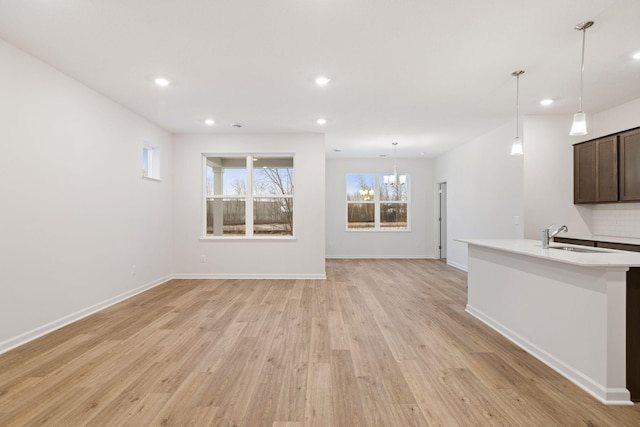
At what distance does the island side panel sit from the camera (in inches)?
81.5

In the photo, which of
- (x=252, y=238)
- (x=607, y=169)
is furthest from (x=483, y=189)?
(x=252, y=238)

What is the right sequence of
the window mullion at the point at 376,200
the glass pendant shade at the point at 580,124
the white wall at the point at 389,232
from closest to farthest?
the glass pendant shade at the point at 580,124 → the white wall at the point at 389,232 → the window mullion at the point at 376,200

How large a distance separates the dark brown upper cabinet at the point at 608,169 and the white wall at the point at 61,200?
6737mm

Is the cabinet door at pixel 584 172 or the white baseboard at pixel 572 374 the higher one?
the cabinet door at pixel 584 172

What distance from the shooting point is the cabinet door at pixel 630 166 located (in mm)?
4043

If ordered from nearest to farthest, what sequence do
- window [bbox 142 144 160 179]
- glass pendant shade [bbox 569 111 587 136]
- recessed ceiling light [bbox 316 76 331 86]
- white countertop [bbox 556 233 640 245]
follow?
glass pendant shade [bbox 569 111 587 136]
recessed ceiling light [bbox 316 76 331 86]
white countertop [bbox 556 233 640 245]
window [bbox 142 144 160 179]

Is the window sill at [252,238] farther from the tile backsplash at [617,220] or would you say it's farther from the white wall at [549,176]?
the tile backsplash at [617,220]

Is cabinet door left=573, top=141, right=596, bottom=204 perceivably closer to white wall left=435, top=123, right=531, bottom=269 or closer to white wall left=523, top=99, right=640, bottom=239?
white wall left=523, top=99, right=640, bottom=239

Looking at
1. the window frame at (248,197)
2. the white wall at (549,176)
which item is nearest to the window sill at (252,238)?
the window frame at (248,197)

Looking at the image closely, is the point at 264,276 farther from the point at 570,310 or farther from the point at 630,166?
the point at 630,166

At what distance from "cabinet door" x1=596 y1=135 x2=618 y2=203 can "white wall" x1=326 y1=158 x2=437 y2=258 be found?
174 inches

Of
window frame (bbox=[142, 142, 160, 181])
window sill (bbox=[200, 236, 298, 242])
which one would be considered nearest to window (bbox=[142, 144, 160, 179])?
window frame (bbox=[142, 142, 160, 181])

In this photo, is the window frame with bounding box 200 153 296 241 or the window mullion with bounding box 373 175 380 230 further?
the window mullion with bounding box 373 175 380 230

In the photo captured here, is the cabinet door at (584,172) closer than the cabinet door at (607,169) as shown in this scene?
No
